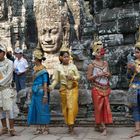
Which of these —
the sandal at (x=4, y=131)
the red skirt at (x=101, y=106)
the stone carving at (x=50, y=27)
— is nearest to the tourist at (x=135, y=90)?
the red skirt at (x=101, y=106)

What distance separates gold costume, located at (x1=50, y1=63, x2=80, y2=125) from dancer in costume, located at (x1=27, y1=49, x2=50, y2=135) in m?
0.19

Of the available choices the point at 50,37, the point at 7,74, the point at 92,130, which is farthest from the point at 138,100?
the point at 50,37

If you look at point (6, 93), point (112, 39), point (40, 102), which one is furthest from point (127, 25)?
point (6, 93)

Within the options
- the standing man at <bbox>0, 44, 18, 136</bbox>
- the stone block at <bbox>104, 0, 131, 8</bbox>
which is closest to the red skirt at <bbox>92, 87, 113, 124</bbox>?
the standing man at <bbox>0, 44, 18, 136</bbox>

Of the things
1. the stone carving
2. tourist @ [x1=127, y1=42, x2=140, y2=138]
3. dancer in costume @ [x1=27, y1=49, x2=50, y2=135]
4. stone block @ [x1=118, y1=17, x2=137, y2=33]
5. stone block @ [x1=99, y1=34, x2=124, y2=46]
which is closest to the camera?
tourist @ [x1=127, y1=42, x2=140, y2=138]

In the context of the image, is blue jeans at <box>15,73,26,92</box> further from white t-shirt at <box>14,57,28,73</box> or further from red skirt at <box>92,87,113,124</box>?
red skirt at <box>92,87,113,124</box>

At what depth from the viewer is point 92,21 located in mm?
9125

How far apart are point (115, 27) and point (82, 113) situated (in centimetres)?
195

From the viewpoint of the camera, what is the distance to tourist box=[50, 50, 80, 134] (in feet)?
21.9

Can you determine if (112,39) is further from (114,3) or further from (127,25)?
(114,3)

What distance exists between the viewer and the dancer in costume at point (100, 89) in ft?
21.7

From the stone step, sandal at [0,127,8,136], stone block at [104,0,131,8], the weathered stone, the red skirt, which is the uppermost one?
stone block at [104,0,131,8]

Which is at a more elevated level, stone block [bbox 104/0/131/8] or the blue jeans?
stone block [bbox 104/0/131/8]

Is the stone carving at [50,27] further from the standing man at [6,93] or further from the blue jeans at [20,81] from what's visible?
the standing man at [6,93]
